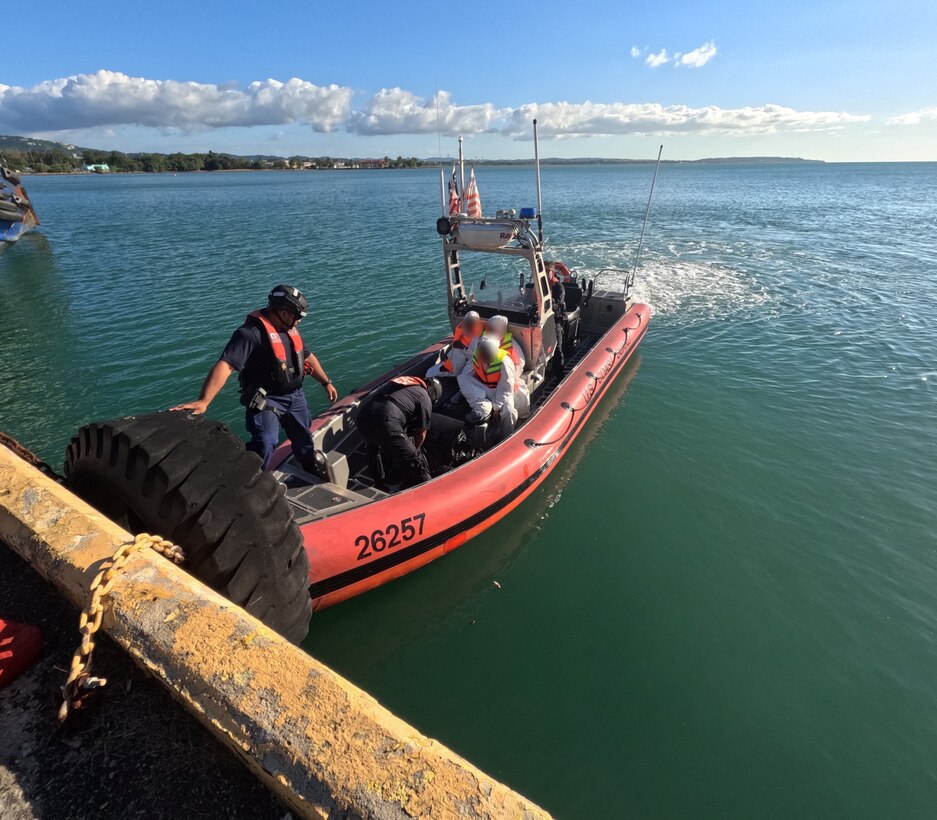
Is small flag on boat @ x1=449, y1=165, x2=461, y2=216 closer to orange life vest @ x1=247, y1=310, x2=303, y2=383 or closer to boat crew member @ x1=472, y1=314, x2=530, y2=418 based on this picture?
boat crew member @ x1=472, y1=314, x2=530, y2=418

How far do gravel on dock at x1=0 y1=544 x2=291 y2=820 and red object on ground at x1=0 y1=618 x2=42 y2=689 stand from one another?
0.09 ft

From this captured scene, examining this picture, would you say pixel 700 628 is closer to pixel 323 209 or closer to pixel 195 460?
pixel 195 460

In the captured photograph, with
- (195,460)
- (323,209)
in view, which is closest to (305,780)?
(195,460)

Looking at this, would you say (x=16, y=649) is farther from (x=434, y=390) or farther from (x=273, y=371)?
(x=434, y=390)

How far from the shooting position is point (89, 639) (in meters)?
1.52

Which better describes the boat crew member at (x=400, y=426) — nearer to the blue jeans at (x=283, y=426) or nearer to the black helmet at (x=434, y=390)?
the black helmet at (x=434, y=390)

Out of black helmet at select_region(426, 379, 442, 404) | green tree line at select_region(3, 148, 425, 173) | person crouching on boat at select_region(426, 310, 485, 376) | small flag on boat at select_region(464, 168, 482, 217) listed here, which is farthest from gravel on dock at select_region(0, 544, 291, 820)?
green tree line at select_region(3, 148, 425, 173)

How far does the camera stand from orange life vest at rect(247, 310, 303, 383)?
4.08 metres

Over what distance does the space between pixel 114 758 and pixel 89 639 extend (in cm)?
35

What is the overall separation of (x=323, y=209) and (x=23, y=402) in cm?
2993

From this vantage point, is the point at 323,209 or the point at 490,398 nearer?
the point at 490,398

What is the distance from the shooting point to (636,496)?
5867 mm

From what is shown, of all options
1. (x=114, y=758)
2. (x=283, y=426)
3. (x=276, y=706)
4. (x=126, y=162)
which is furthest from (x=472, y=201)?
(x=126, y=162)

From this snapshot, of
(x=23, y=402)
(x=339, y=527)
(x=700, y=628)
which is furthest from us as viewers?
(x=23, y=402)
